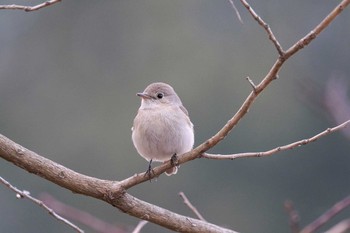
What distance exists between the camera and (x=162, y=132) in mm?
6320

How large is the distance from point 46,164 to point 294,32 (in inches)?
848

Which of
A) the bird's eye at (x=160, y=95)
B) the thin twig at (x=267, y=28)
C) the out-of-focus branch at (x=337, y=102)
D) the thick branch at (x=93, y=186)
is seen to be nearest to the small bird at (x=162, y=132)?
the bird's eye at (x=160, y=95)

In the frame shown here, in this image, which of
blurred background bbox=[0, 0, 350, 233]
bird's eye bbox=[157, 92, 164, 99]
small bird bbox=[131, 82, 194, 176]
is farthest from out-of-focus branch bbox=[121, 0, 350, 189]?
blurred background bbox=[0, 0, 350, 233]

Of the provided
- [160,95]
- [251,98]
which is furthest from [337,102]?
[160,95]

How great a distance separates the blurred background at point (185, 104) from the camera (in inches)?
841

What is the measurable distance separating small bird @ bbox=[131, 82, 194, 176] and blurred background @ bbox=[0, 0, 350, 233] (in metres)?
11.6

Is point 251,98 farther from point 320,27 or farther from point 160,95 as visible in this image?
point 160,95

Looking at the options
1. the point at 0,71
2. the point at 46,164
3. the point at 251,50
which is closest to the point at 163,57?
the point at 251,50

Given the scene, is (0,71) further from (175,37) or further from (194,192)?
(194,192)

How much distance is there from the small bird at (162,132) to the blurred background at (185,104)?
11.6 meters

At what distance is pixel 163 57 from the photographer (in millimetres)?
26797

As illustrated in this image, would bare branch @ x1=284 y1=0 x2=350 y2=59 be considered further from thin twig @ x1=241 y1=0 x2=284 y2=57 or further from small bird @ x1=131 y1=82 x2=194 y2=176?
small bird @ x1=131 y1=82 x2=194 y2=176

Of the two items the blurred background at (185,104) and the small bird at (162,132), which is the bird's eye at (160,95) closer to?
the small bird at (162,132)

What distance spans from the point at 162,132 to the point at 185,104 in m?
16.8
